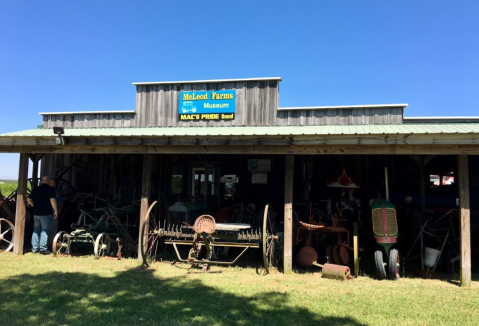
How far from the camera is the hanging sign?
1117 cm

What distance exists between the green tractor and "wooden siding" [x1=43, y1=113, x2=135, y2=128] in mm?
8427

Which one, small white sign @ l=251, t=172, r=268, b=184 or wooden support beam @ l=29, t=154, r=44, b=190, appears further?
Answer: small white sign @ l=251, t=172, r=268, b=184

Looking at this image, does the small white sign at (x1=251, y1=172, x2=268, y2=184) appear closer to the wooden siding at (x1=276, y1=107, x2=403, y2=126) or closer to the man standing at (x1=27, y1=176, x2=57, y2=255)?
the wooden siding at (x1=276, y1=107, x2=403, y2=126)

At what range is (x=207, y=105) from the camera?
37.2 feet

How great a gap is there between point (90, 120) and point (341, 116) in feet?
28.3

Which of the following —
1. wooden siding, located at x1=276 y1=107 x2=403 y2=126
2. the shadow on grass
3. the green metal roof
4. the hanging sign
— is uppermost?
the hanging sign

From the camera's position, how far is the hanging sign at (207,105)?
1117 centimetres

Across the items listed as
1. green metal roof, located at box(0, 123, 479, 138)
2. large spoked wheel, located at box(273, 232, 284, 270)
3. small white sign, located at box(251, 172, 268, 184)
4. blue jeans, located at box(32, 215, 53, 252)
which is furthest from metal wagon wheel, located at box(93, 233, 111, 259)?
small white sign, located at box(251, 172, 268, 184)

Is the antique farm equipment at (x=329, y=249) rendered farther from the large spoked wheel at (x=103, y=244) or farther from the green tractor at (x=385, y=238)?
the large spoked wheel at (x=103, y=244)

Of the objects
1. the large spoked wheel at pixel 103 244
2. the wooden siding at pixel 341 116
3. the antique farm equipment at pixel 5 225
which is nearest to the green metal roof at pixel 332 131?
the wooden siding at pixel 341 116

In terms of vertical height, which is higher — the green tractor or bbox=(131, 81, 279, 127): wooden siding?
bbox=(131, 81, 279, 127): wooden siding

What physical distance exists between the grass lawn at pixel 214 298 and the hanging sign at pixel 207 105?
209 inches

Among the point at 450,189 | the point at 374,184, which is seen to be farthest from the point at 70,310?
the point at 450,189

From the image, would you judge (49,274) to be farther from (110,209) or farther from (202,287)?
(202,287)
